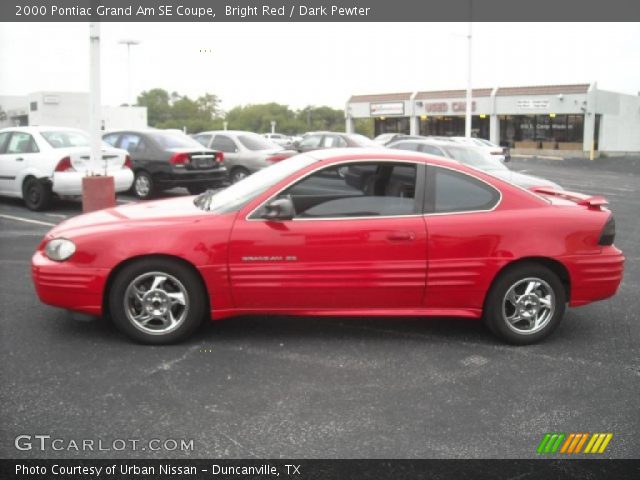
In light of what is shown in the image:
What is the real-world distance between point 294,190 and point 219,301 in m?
A: 1.01

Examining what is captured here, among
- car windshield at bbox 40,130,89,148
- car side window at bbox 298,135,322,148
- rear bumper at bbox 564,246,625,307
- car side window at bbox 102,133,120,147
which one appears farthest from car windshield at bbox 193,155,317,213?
Result: car side window at bbox 298,135,322,148

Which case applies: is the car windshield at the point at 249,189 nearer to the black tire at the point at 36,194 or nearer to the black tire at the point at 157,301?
the black tire at the point at 157,301

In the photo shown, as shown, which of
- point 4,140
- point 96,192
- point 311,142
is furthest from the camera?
point 311,142

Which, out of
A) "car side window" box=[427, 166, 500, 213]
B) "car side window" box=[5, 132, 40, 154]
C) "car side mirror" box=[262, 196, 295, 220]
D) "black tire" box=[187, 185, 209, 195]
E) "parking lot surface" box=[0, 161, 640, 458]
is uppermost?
"car side window" box=[5, 132, 40, 154]

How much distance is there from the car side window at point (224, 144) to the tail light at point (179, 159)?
2.74m

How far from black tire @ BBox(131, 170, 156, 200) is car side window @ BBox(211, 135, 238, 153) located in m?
3.00

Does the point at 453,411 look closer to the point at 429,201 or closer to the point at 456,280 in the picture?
the point at 456,280

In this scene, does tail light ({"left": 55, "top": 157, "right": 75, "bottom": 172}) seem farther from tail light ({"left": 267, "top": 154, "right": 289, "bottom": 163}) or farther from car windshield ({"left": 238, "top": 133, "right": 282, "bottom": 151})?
car windshield ({"left": 238, "top": 133, "right": 282, "bottom": 151})

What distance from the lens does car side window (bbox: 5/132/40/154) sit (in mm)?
12648

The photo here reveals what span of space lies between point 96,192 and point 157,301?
5727 millimetres

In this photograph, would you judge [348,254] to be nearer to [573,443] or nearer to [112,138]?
[573,443]

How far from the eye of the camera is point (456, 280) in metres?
5.24

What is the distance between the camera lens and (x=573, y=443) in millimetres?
3740

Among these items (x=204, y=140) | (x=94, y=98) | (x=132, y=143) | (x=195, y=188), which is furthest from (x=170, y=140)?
(x=94, y=98)
